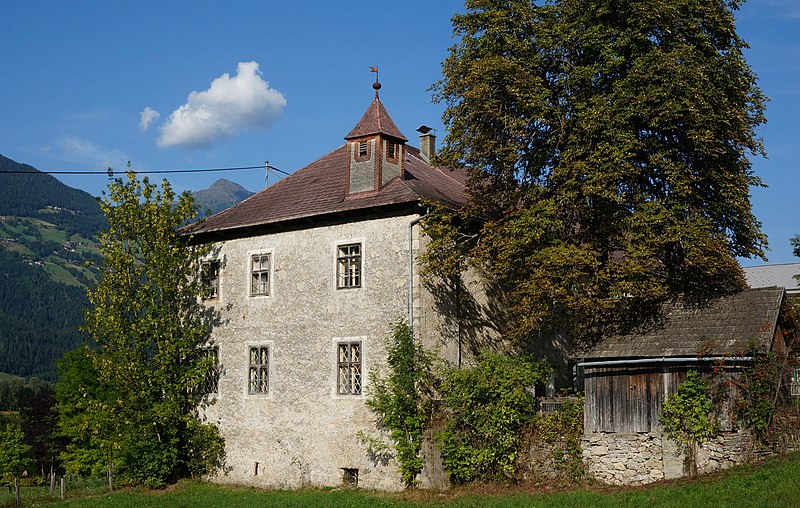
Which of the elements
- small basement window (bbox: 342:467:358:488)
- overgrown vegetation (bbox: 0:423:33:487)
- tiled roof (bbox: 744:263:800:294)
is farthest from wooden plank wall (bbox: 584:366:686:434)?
tiled roof (bbox: 744:263:800:294)

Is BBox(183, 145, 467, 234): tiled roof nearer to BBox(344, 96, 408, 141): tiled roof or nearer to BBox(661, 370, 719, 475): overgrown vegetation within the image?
BBox(344, 96, 408, 141): tiled roof

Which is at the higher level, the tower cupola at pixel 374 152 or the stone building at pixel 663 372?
the tower cupola at pixel 374 152

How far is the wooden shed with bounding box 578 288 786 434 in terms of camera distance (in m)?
17.2

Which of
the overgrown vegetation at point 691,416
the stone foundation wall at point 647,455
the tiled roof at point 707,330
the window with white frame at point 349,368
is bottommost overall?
the stone foundation wall at point 647,455

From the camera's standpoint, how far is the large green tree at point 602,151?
18672mm

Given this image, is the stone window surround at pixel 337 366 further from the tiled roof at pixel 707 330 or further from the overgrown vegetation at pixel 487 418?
the tiled roof at pixel 707 330

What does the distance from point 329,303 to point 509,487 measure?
7.24 meters

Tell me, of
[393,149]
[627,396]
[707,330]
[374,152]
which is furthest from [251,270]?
[707,330]

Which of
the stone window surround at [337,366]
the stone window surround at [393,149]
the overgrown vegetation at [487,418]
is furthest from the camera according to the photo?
the stone window surround at [393,149]

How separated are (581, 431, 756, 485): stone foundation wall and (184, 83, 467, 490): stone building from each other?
4414 mm

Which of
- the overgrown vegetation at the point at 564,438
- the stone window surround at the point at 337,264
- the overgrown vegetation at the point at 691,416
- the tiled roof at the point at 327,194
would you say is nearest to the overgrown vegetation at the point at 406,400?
the stone window surround at the point at 337,264

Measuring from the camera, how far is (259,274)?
24.4 m

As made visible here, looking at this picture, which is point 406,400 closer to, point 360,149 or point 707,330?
point 707,330

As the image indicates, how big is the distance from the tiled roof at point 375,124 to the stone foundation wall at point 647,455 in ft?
33.4
